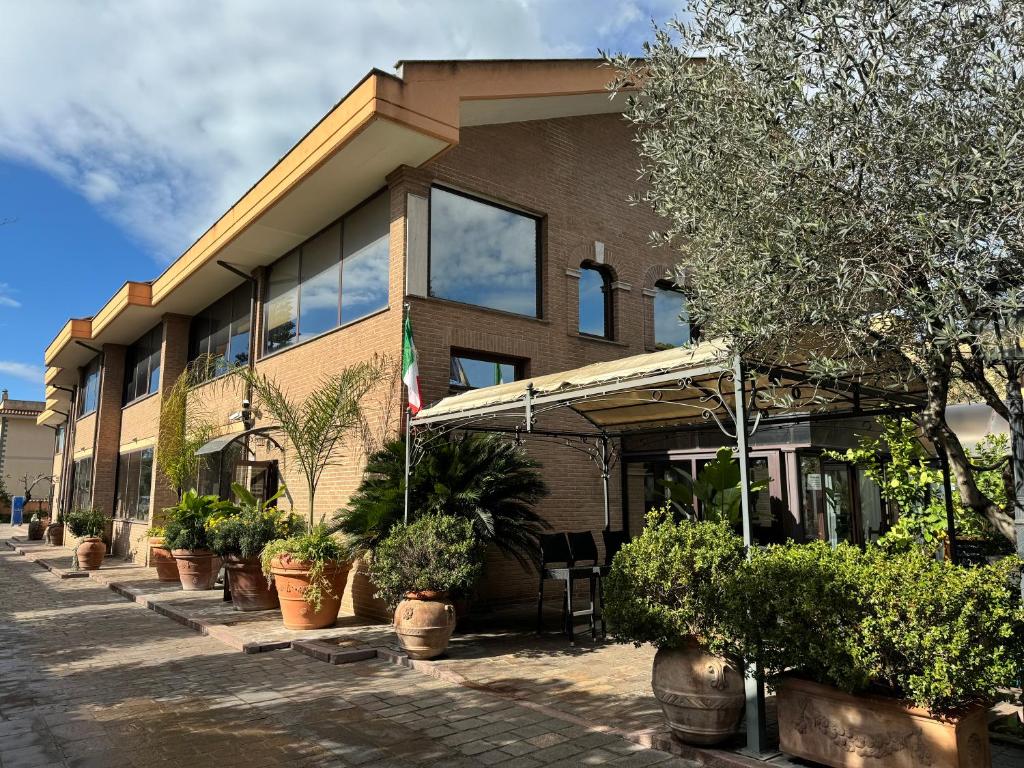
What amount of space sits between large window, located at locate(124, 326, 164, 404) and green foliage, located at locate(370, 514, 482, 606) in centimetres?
1358

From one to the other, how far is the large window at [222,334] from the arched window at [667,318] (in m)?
8.32

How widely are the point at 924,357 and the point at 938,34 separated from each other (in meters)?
2.04

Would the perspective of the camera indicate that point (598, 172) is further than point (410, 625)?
Yes

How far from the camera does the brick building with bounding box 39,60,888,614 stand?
410 inches

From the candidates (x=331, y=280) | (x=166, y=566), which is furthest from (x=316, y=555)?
(x=166, y=566)

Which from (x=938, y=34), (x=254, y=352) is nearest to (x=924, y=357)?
(x=938, y=34)

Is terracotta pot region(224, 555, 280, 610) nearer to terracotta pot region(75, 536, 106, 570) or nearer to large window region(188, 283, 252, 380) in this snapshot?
large window region(188, 283, 252, 380)

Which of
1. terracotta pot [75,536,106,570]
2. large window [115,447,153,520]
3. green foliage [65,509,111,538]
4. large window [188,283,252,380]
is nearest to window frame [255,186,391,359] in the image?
large window [188,283,252,380]

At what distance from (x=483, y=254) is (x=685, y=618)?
7.79m

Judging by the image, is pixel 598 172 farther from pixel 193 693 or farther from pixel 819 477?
pixel 193 693

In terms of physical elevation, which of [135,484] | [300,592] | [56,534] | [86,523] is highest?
[135,484]

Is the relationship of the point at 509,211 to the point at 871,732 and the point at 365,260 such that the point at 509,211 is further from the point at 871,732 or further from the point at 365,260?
the point at 871,732

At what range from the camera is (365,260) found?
11.7 meters

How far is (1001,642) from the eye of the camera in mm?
4082
